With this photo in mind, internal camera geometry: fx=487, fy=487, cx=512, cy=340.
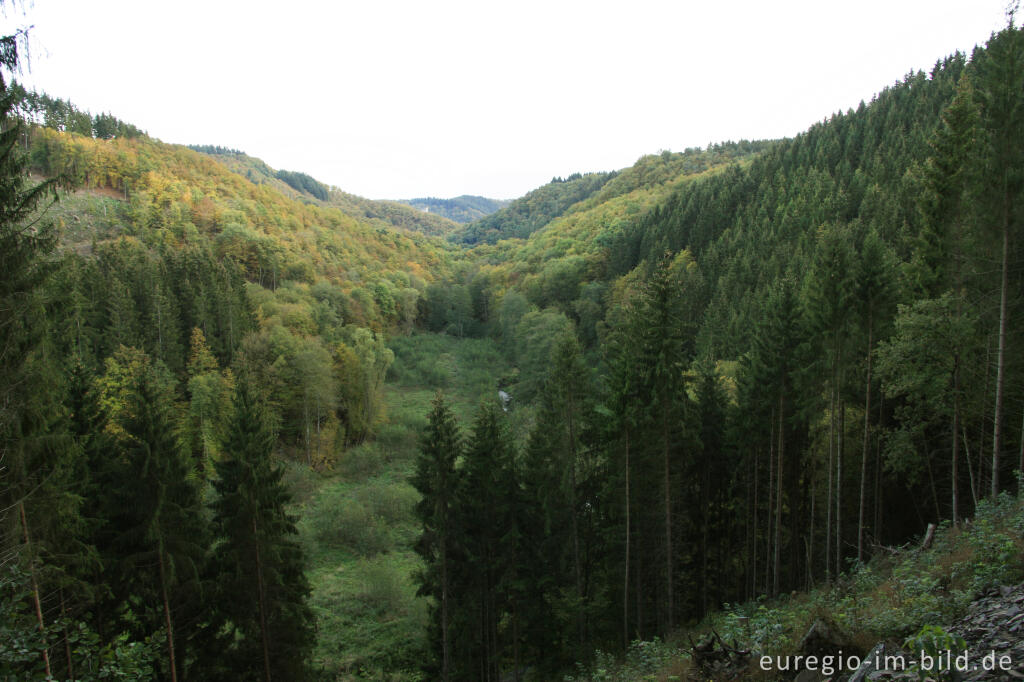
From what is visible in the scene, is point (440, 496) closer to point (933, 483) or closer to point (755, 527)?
point (755, 527)

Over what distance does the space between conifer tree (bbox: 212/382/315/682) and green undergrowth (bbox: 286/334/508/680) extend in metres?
1.84

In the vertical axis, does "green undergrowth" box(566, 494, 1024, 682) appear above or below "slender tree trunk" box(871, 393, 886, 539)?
above

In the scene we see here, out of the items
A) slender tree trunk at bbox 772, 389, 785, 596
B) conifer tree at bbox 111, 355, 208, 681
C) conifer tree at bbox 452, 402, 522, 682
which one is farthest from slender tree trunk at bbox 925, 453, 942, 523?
conifer tree at bbox 111, 355, 208, 681

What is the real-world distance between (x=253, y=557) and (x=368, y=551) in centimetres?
1730

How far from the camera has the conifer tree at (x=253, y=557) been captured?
50.8 feet

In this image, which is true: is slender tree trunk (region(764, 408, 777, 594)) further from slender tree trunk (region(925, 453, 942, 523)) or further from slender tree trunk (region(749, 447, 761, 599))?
slender tree trunk (region(925, 453, 942, 523))

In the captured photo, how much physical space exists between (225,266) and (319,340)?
59.0ft

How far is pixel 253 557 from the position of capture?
15.6 metres

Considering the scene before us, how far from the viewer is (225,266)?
172 ft

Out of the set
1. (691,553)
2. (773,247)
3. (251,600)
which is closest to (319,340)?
(251,600)

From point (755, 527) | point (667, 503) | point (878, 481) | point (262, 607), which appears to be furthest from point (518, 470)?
point (878, 481)

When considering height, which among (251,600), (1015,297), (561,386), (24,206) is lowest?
(251,600)

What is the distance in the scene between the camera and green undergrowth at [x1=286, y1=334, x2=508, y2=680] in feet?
72.6

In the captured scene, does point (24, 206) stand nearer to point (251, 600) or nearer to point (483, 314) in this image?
point (251, 600)
